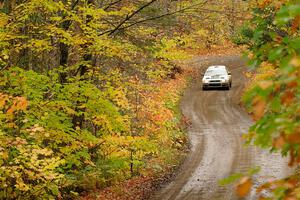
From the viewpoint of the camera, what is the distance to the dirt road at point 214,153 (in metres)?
13.7

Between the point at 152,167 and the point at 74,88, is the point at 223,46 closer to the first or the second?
the point at 152,167

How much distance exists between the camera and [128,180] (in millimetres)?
14594

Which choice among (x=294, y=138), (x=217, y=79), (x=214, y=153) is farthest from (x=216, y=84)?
(x=294, y=138)

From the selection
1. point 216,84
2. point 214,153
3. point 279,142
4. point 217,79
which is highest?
point 279,142

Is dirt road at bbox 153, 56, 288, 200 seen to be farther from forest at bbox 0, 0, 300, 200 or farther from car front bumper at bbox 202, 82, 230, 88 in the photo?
forest at bbox 0, 0, 300, 200

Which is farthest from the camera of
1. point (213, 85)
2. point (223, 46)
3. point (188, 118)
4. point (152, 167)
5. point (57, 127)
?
point (223, 46)

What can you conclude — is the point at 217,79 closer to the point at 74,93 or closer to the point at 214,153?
the point at 214,153

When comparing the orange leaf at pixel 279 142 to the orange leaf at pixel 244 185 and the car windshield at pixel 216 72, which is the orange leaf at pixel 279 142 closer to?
the orange leaf at pixel 244 185

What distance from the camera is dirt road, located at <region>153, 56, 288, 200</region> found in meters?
13.7

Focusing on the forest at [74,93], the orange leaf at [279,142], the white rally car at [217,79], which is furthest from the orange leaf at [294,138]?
the white rally car at [217,79]

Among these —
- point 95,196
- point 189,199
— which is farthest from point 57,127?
point 189,199

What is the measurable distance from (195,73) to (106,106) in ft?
91.4

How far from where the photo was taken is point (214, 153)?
59.2 ft

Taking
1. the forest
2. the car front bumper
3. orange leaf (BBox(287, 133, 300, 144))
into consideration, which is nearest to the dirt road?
the car front bumper
